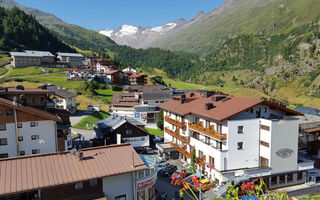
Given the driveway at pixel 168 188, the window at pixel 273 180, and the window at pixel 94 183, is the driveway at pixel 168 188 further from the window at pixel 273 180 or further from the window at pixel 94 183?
the window at pixel 94 183

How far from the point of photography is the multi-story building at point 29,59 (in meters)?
135

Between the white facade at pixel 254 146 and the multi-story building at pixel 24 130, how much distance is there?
22933 mm

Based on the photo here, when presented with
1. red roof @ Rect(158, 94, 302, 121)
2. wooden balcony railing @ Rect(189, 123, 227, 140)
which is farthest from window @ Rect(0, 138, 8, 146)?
wooden balcony railing @ Rect(189, 123, 227, 140)

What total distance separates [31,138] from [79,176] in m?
14.9

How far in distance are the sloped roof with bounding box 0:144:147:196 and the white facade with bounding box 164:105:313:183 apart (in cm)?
1605

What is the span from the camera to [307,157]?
4200 cm

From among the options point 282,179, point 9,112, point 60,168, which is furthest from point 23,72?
point 282,179

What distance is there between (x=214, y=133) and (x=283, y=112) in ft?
42.0

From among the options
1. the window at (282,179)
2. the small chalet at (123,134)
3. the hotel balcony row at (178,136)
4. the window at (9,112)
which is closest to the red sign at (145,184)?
the hotel balcony row at (178,136)

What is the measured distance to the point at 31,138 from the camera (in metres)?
32.0

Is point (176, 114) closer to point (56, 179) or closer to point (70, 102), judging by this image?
point (56, 179)

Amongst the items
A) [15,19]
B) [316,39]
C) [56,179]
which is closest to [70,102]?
[56,179]

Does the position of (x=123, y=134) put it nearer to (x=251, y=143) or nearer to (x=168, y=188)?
(x=168, y=188)

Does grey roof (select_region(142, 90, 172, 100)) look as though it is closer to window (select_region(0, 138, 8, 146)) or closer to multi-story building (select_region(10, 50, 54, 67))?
window (select_region(0, 138, 8, 146))
